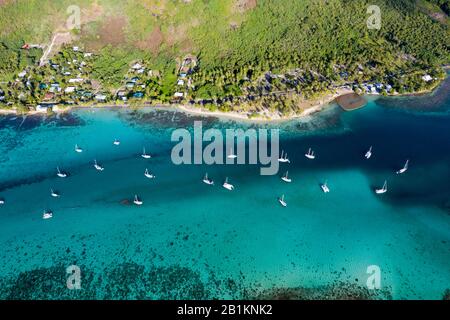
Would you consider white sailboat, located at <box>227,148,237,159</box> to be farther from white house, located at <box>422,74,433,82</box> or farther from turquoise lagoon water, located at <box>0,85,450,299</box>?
white house, located at <box>422,74,433,82</box>

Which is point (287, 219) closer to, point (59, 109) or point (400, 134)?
point (400, 134)

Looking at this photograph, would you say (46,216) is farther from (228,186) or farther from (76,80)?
(76,80)

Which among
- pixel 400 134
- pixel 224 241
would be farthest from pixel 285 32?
pixel 224 241

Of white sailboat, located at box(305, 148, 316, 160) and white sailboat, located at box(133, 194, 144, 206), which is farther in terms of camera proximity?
white sailboat, located at box(305, 148, 316, 160)

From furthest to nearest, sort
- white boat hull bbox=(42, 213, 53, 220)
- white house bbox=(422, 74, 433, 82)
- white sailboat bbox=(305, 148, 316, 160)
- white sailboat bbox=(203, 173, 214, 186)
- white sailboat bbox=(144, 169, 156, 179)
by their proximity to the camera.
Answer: white house bbox=(422, 74, 433, 82), white sailboat bbox=(305, 148, 316, 160), white sailboat bbox=(144, 169, 156, 179), white sailboat bbox=(203, 173, 214, 186), white boat hull bbox=(42, 213, 53, 220)

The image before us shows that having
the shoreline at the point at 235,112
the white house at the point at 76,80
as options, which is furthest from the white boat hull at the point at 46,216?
the white house at the point at 76,80

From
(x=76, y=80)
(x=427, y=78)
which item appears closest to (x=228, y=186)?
(x=76, y=80)

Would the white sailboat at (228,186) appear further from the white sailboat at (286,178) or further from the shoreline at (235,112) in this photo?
the shoreline at (235,112)

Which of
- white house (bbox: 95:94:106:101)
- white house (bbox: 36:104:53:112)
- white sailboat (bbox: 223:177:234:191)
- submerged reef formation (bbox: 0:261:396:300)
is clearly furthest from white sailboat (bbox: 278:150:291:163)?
white house (bbox: 36:104:53:112)
